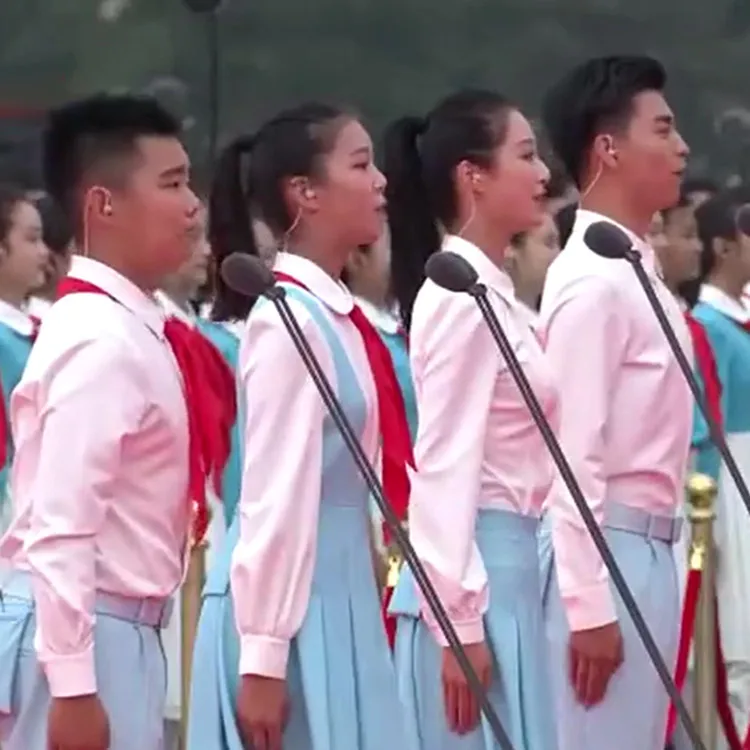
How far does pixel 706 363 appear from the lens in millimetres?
5133

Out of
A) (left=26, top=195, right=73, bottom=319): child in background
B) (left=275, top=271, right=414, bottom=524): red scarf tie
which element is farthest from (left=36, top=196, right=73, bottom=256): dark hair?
(left=275, top=271, right=414, bottom=524): red scarf tie

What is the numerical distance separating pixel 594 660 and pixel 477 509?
0.73 feet

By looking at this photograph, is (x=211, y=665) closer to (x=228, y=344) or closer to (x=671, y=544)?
(x=671, y=544)

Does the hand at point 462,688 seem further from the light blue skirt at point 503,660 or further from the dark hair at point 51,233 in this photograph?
the dark hair at point 51,233

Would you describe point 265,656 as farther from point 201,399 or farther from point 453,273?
point 453,273

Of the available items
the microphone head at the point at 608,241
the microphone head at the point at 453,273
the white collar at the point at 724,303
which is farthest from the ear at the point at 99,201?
the white collar at the point at 724,303

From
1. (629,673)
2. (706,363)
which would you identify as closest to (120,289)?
(629,673)

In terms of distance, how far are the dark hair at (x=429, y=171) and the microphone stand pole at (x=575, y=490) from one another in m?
0.40

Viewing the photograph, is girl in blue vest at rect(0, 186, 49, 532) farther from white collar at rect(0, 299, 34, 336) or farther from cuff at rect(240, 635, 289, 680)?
cuff at rect(240, 635, 289, 680)

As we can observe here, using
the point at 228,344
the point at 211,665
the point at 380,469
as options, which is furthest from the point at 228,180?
the point at 228,344

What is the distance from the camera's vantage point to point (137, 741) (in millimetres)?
2941

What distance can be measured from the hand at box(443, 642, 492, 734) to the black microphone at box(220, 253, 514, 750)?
0.66 feet

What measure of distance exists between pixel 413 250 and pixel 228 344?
1.97 meters

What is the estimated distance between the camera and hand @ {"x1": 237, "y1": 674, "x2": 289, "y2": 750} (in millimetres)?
2951
